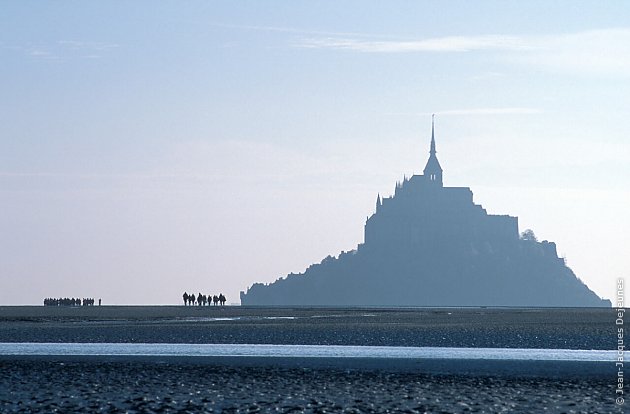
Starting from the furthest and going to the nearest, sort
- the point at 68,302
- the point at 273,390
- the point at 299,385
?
the point at 68,302
the point at 299,385
the point at 273,390

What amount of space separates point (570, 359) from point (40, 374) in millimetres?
17478

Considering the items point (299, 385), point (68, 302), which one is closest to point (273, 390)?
point (299, 385)

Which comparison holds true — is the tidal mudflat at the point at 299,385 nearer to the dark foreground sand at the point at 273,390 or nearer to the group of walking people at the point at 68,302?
the dark foreground sand at the point at 273,390

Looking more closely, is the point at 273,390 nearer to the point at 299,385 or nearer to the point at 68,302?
the point at 299,385

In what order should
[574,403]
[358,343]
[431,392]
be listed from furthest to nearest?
[358,343]
[431,392]
[574,403]

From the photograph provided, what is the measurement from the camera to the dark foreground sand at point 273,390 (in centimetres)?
2428

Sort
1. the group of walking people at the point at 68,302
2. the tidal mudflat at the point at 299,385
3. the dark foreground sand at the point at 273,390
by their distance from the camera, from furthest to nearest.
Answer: the group of walking people at the point at 68,302, the tidal mudflat at the point at 299,385, the dark foreground sand at the point at 273,390

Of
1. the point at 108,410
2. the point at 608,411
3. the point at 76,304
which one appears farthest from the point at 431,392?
the point at 76,304

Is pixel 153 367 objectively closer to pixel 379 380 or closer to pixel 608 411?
pixel 379 380

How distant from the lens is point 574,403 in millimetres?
25297

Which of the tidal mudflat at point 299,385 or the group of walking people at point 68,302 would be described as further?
the group of walking people at point 68,302

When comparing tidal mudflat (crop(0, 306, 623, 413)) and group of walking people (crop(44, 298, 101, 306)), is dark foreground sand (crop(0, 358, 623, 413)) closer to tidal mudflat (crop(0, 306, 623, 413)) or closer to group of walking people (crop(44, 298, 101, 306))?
tidal mudflat (crop(0, 306, 623, 413))

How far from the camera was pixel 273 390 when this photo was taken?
27.6m

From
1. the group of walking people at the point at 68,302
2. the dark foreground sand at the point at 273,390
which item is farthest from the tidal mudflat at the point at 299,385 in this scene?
the group of walking people at the point at 68,302
